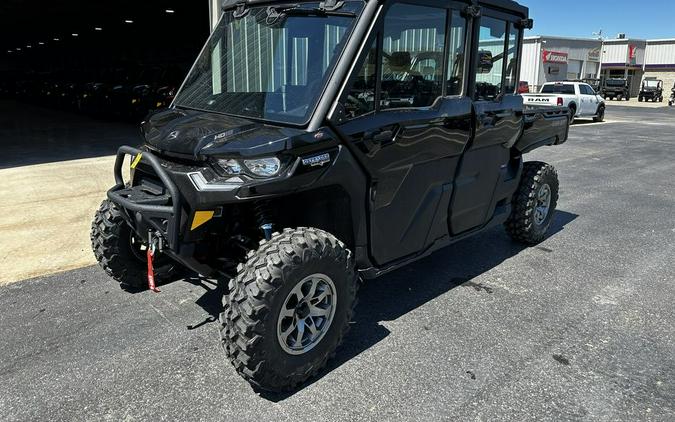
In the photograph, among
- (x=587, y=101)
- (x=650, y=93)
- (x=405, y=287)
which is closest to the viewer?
(x=405, y=287)

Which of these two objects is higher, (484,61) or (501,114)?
(484,61)

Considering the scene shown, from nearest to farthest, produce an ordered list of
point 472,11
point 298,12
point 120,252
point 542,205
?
point 298,12
point 472,11
point 120,252
point 542,205

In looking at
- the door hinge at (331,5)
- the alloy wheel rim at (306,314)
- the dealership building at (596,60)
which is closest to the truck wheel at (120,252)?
the alloy wheel rim at (306,314)

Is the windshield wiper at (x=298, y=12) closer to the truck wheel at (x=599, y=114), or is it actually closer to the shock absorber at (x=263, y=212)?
the shock absorber at (x=263, y=212)

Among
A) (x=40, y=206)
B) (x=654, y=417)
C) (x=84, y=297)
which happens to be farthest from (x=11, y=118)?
(x=654, y=417)

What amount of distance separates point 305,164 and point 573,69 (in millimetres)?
54488

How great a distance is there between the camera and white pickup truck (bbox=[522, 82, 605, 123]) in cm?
2092

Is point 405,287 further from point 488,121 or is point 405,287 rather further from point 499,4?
point 499,4

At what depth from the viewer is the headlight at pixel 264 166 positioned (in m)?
2.82

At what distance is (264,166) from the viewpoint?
2.85m

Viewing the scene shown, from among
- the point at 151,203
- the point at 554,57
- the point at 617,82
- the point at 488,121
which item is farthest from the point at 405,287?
the point at 617,82

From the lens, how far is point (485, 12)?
4113 mm

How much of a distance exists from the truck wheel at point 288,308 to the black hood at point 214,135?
1.79 ft

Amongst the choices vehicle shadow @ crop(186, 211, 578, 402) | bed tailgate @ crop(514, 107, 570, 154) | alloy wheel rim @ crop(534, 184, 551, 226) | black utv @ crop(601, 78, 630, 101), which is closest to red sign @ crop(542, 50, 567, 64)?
black utv @ crop(601, 78, 630, 101)
